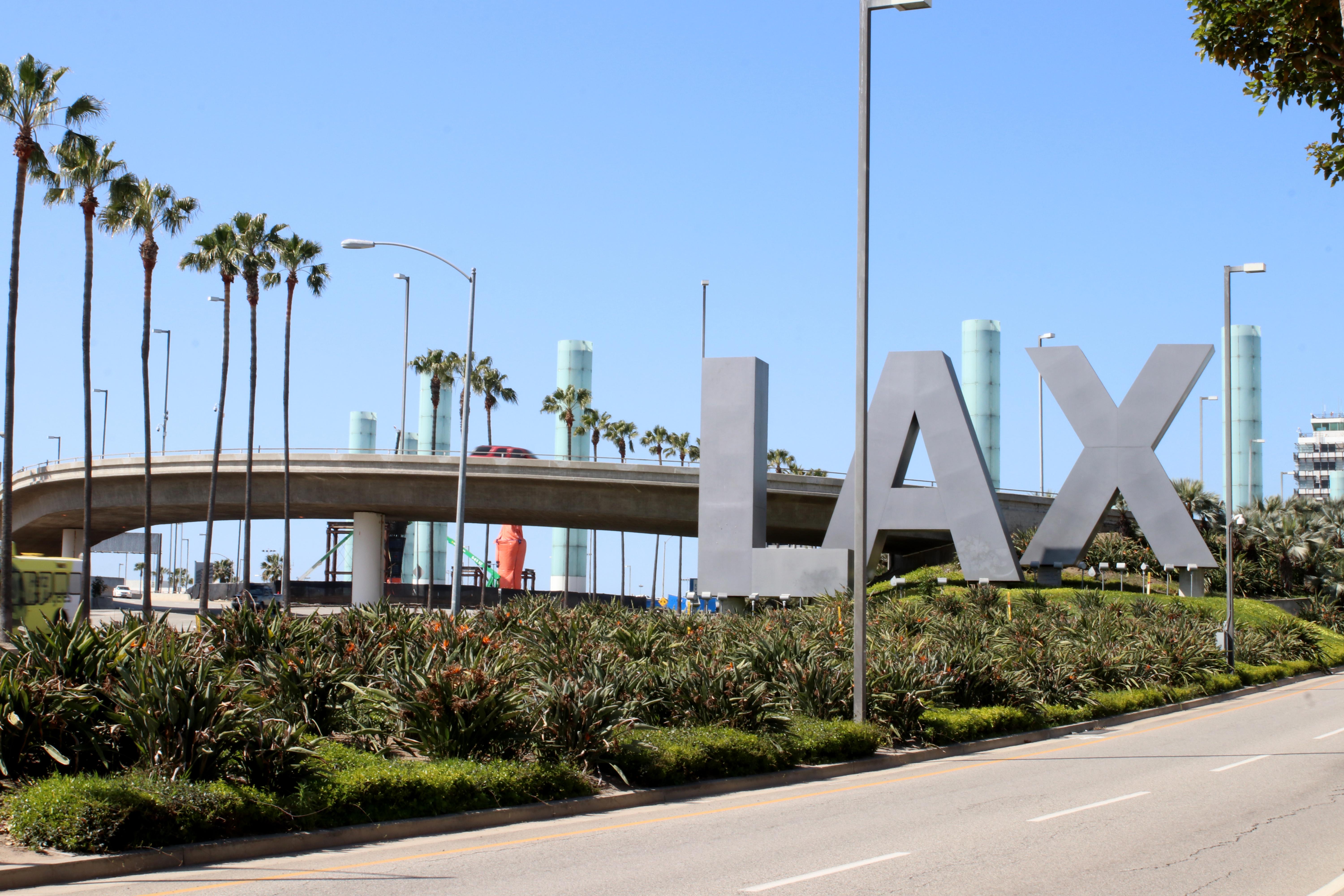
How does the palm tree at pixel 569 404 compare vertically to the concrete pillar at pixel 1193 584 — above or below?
above

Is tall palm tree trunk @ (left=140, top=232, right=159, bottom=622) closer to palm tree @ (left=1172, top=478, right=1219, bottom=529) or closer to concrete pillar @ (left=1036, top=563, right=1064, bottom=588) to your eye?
concrete pillar @ (left=1036, top=563, right=1064, bottom=588)

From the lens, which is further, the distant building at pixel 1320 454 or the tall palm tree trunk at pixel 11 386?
the distant building at pixel 1320 454

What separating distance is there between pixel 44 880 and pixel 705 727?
342 inches

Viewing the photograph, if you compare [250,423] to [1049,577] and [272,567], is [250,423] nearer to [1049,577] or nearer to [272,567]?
[1049,577]

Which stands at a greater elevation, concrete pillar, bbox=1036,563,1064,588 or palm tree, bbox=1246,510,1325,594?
palm tree, bbox=1246,510,1325,594

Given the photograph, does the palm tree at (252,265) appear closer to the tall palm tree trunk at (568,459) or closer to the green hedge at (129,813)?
the tall palm tree trunk at (568,459)

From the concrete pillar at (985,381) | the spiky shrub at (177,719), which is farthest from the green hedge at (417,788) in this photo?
the concrete pillar at (985,381)

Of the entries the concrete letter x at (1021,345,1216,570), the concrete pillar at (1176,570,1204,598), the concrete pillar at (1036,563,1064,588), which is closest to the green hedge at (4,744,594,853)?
the concrete letter x at (1021,345,1216,570)

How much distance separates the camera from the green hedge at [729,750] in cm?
1365

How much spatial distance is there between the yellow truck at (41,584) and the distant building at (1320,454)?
160 meters

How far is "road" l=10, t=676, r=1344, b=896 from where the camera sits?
28.6 feet

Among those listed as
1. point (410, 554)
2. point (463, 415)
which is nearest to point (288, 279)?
point (463, 415)

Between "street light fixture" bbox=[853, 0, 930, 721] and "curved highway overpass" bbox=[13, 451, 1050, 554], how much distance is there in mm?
31197

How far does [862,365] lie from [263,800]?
423 inches
